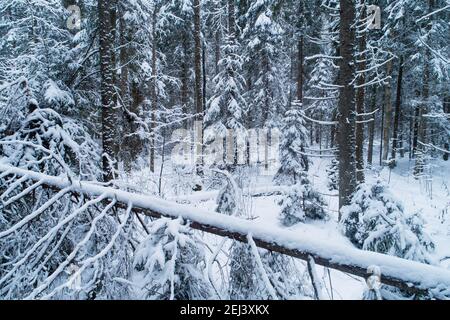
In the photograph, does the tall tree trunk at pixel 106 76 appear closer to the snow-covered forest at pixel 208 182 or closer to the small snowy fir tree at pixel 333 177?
the snow-covered forest at pixel 208 182

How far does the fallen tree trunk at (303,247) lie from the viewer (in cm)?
153

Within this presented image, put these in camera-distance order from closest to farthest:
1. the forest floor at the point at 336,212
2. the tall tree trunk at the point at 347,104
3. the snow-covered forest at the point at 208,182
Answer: the snow-covered forest at the point at 208,182, the forest floor at the point at 336,212, the tall tree trunk at the point at 347,104

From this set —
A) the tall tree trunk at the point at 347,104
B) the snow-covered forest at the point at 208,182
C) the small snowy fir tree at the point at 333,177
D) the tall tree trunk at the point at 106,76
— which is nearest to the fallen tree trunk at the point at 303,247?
the snow-covered forest at the point at 208,182

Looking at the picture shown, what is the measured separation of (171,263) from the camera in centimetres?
175

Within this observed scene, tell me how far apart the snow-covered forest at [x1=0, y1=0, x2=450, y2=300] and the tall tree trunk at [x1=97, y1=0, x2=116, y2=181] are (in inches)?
1.3

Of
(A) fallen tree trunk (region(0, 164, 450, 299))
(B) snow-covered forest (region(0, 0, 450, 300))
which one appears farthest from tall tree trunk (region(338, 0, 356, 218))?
(A) fallen tree trunk (region(0, 164, 450, 299))

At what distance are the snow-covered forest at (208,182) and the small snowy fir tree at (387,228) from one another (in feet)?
0.08

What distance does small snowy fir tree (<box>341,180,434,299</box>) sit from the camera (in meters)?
2.91

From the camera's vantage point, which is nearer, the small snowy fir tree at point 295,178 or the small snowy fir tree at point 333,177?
the small snowy fir tree at point 295,178

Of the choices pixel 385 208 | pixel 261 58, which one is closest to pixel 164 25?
pixel 261 58

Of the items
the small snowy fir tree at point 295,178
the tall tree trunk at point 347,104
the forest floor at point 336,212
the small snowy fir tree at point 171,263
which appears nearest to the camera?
the small snowy fir tree at point 171,263

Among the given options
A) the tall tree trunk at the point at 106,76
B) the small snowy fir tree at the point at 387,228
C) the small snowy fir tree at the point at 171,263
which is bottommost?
the small snowy fir tree at the point at 387,228

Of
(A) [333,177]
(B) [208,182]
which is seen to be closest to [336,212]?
(A) [333,177]

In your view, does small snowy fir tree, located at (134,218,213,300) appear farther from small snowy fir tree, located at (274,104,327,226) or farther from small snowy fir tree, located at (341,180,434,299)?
small snowy fir tree, located at (274,104,327,226)
